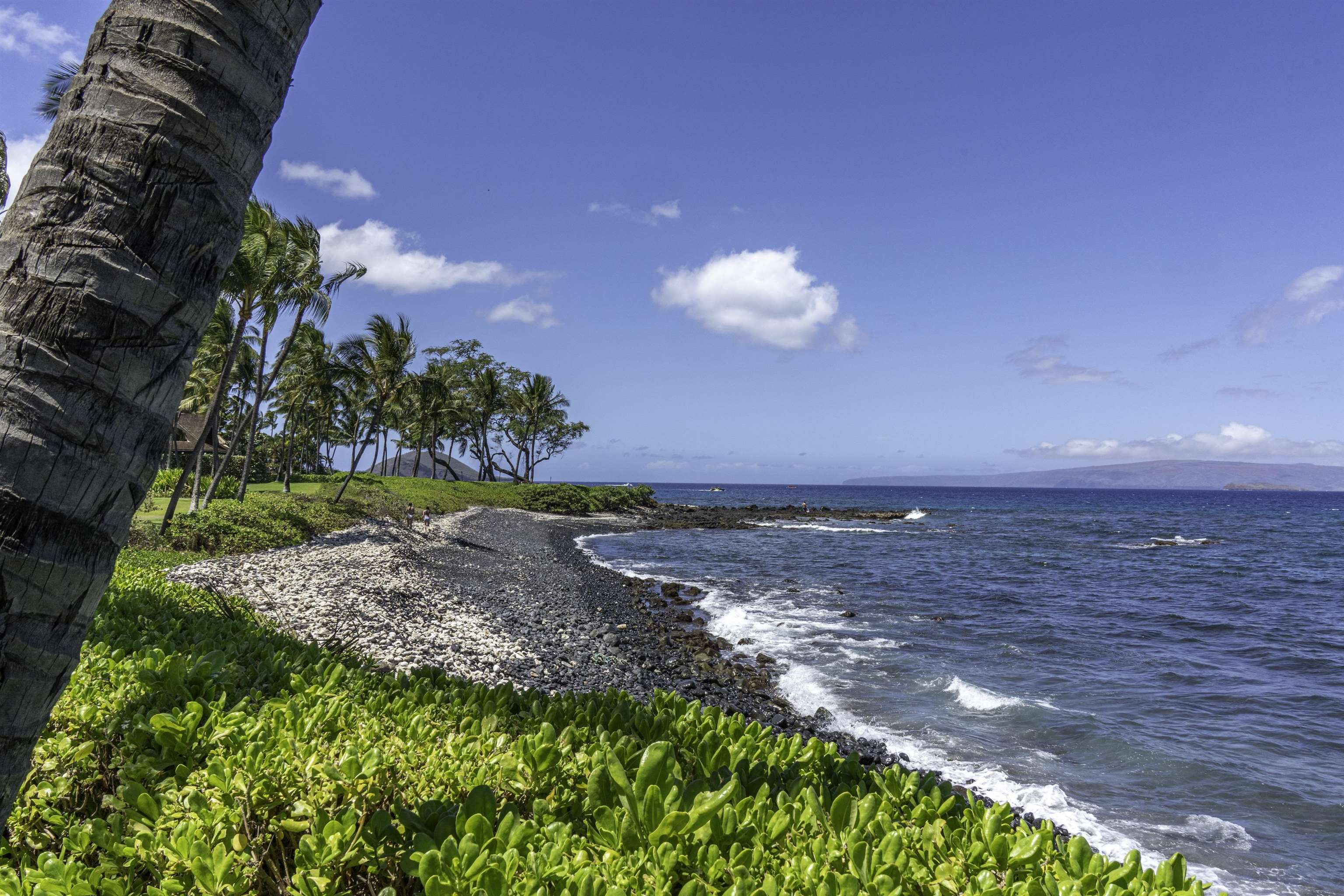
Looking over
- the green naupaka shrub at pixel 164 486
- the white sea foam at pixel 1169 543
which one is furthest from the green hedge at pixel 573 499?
the white sea foam at pixel 1169 543

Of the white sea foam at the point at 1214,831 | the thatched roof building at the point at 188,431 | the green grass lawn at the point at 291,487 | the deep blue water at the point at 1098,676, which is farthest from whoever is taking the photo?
the thatched roof building at the point at 188,431

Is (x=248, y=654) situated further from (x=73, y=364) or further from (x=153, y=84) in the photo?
(x=153, y=84)

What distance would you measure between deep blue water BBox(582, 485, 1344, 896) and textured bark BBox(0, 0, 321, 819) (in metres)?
9.45

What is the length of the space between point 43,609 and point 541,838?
153cm

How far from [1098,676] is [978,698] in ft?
12.2

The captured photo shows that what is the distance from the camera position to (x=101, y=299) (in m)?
1.59

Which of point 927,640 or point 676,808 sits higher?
point 676,808

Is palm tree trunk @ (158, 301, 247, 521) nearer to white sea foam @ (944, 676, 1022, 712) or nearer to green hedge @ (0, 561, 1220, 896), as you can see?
green hedge @ (0, 561, 1220, 896)

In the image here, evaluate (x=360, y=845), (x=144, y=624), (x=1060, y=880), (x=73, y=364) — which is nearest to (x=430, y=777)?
(x=360, y=845)

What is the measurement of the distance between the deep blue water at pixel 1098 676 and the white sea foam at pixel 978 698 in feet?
0.18

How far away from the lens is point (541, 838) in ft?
7.12

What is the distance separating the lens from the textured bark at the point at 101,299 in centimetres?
153

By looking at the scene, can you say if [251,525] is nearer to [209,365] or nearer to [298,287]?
[298,287]

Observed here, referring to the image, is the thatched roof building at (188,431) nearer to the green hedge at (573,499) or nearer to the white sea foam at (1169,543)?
the green hedge at (573,499)
